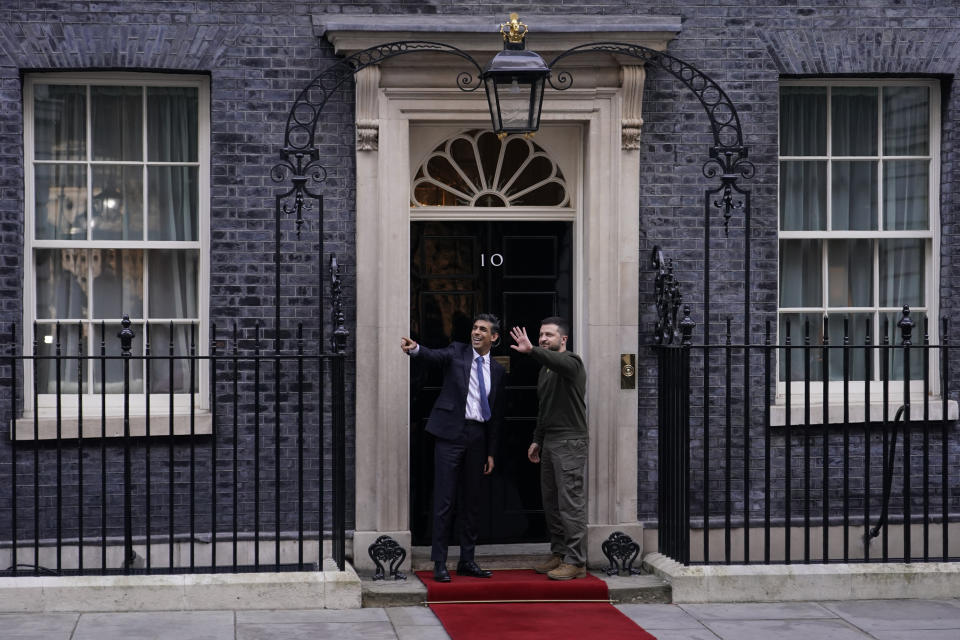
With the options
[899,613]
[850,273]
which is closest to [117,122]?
[850,273]

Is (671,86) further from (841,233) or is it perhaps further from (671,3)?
(841,233)

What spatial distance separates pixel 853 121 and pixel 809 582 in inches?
134

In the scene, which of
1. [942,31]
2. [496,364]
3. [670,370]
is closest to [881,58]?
[942,31]

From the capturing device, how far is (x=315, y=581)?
8.10 metres

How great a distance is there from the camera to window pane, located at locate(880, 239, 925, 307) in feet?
32.5

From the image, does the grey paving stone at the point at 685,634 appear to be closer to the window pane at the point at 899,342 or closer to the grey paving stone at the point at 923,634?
the grey paving stone at the point at 923,634

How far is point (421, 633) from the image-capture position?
7.66 meters

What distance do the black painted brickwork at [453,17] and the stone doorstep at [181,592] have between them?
1.27 m

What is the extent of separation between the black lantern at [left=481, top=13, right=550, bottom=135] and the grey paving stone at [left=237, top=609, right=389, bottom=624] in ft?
9.74

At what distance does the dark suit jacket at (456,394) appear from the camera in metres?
8.70

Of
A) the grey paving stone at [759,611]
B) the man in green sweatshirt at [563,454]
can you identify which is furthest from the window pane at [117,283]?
the grey paving stone at [759,611]

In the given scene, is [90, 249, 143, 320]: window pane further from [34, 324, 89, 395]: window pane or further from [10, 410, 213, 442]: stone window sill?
[10, 410, 213, 442]: stone window sill

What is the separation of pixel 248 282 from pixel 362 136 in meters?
1.23

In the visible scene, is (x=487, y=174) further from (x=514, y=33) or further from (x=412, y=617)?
(x=412, y=617)
